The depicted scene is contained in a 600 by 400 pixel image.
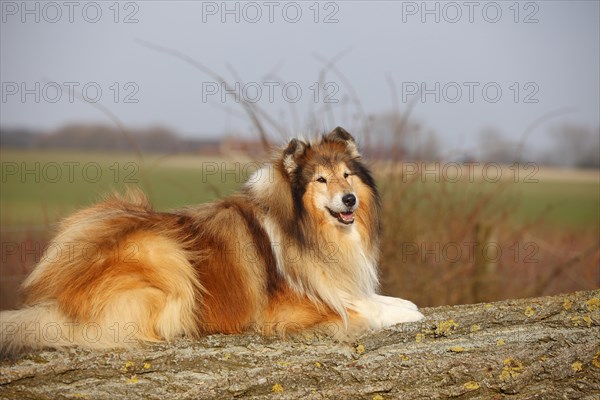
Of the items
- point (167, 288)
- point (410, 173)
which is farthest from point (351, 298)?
point (410, 173)

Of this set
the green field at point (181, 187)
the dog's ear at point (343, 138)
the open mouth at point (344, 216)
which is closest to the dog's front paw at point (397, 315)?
the open mouth at point (344, 216)

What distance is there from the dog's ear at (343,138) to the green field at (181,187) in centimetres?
253

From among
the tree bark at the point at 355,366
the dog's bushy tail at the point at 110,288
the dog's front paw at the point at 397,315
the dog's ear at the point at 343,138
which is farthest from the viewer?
the dog's ear at the point at 343,138

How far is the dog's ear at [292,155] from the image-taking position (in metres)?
4.91

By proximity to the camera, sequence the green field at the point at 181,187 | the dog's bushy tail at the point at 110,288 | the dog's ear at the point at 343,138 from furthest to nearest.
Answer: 1. the green field at the point at 181,187
2. the dog's ear at the point at 343,138
3. the dog's bushy tail at the point at 110,288

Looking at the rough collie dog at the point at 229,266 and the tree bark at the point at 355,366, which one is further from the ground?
the rough collie dog at the point at 229,266

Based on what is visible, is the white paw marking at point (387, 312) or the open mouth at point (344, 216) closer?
the white paw marking at point (387, 312)

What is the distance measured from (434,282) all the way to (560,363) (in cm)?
511

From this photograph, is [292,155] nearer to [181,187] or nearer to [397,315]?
[397,315]

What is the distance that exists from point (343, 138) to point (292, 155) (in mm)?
465

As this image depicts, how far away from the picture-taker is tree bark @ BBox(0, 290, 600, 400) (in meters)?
3.48
